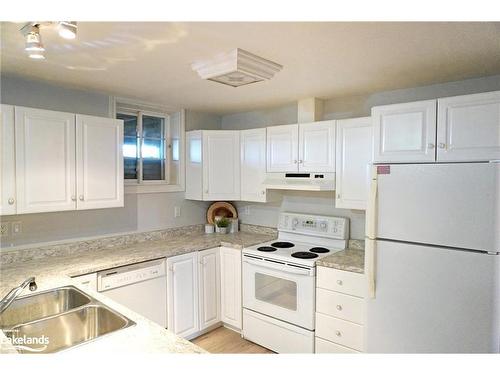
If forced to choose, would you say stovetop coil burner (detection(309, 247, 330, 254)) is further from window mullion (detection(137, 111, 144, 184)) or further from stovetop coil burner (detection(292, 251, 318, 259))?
window mullion (detection(137, 111, 144, 184))

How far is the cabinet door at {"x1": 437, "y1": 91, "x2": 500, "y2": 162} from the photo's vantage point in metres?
1.79

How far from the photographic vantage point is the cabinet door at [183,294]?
2846 mm

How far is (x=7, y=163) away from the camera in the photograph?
2.11 meters

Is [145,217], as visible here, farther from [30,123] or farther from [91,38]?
[91,38]

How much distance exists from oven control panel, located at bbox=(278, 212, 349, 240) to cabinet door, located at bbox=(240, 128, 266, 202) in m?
0.35

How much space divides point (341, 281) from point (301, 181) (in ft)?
3.14

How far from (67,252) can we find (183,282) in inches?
39.6

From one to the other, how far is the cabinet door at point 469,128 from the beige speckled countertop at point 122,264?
179 centimetres

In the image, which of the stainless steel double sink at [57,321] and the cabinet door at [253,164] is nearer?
the stainless steel double sink at [57,321]

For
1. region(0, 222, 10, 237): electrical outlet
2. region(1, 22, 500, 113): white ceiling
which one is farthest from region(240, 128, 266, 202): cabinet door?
region(0, 222, 10, 237): electrical outlet

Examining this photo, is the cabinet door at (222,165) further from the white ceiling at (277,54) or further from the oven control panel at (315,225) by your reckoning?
the white ceiling at (277,54)

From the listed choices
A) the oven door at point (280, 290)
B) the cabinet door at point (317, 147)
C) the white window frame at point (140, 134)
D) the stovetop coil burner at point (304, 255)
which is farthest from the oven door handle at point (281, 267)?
the white window frame at point (140, 134)

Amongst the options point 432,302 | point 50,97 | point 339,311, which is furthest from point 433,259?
point 50,97

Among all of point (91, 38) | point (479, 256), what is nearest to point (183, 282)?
point (91, 38)
